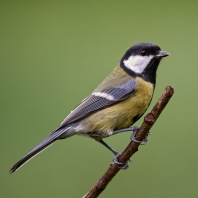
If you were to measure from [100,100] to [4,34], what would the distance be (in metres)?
1.11

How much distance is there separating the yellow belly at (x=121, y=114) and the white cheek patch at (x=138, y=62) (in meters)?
0.06

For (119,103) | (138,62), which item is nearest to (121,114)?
(119,103)

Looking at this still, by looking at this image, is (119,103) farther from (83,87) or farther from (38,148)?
(83,87)

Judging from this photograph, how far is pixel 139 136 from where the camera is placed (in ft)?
4.16

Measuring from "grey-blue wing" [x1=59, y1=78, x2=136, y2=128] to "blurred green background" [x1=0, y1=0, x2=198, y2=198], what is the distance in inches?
20.3

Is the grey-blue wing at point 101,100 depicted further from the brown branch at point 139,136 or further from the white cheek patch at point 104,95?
the brown branch at point 139,136

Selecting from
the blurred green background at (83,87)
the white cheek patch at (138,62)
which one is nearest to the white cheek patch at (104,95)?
the white cheek patch at (138,62)

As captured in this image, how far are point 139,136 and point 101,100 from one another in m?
0.43

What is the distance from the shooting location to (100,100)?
→ 1678 millimetres

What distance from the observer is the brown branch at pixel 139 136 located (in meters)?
1.20

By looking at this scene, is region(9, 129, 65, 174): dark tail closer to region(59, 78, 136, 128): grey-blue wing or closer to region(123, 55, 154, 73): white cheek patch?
region(59, 78, 136, 128): grey-blue wing

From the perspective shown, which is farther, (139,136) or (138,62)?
(138,62)

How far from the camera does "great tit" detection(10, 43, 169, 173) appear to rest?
5.35 feet

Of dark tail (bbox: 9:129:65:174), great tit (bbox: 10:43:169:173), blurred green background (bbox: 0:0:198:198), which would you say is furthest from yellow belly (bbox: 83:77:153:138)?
blurred green background (bbox: 0:0:198:198)
